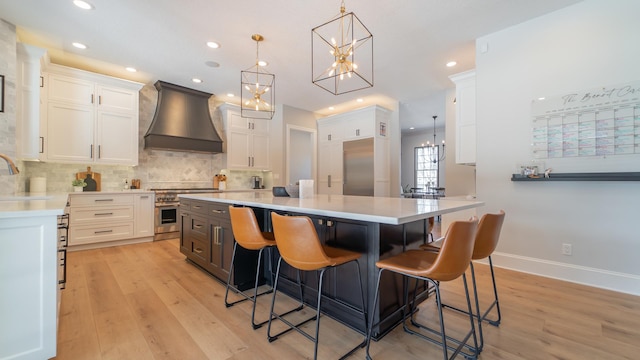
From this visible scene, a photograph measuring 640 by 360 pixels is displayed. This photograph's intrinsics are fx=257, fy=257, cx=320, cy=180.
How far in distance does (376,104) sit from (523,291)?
4439 mm

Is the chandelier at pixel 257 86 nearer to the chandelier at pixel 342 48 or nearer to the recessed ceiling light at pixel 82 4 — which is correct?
the chandelier at pixel 342 48

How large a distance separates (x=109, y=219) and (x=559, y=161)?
583 cm

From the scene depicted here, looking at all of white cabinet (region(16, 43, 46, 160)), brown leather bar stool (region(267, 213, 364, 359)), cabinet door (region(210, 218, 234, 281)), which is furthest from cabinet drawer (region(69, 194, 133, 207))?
brown leather bar stool (region(267, 213, 364, 359))

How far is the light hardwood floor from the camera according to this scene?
151cm

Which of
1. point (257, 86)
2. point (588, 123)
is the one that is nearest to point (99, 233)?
point (257, 86)

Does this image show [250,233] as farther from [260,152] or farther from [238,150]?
[260,152]

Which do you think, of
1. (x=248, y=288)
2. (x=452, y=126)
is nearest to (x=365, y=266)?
(x=248, y=288)

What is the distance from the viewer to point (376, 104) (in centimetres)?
579

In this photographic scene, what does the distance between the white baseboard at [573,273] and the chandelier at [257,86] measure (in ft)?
10.9

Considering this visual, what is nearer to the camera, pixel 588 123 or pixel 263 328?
pixel 263 328

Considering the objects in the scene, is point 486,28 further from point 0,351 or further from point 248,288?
point 0,351

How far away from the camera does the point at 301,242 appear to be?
1401 millimetres

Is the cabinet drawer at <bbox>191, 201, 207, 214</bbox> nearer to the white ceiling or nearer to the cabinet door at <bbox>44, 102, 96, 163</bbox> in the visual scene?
the white ceiling

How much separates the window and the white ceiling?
5484mm
